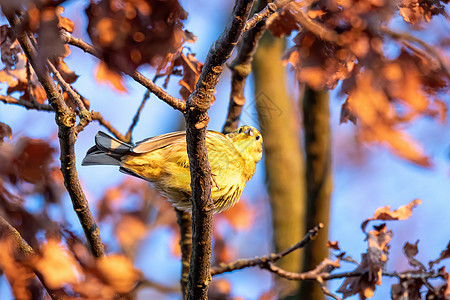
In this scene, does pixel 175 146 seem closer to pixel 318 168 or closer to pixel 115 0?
pixel 318 168

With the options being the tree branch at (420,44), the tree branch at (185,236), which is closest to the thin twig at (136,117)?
the tree branch at (185,236)

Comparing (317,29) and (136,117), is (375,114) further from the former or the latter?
(136,117)

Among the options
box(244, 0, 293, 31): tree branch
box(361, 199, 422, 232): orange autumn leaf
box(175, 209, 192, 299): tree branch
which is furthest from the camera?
box(175, 209, 192, 299): tree branch

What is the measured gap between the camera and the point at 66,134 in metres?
2.04

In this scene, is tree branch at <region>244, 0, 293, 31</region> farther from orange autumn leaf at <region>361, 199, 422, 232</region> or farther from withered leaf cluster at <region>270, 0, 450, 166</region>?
orange autumn leaf at <region>361, 199, 422, 232</region>

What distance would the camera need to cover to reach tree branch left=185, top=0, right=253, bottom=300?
1748mm

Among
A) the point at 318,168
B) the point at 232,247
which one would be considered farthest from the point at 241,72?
the point at 232,247

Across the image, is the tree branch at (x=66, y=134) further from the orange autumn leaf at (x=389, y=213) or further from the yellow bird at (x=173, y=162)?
the orange autumn leaf at (x=389, y=213)

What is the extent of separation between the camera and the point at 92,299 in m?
1.91

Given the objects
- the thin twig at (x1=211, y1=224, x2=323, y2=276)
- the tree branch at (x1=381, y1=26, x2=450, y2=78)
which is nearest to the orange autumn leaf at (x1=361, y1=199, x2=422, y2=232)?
the thin twig at (x1=211, y1=224, x2=323, y2=276)

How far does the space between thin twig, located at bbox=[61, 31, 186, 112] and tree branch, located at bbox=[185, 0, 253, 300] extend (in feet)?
0.13

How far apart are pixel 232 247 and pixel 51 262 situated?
4.01m

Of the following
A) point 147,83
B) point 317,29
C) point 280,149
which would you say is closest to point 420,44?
point 317,29

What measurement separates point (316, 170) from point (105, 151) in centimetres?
158
